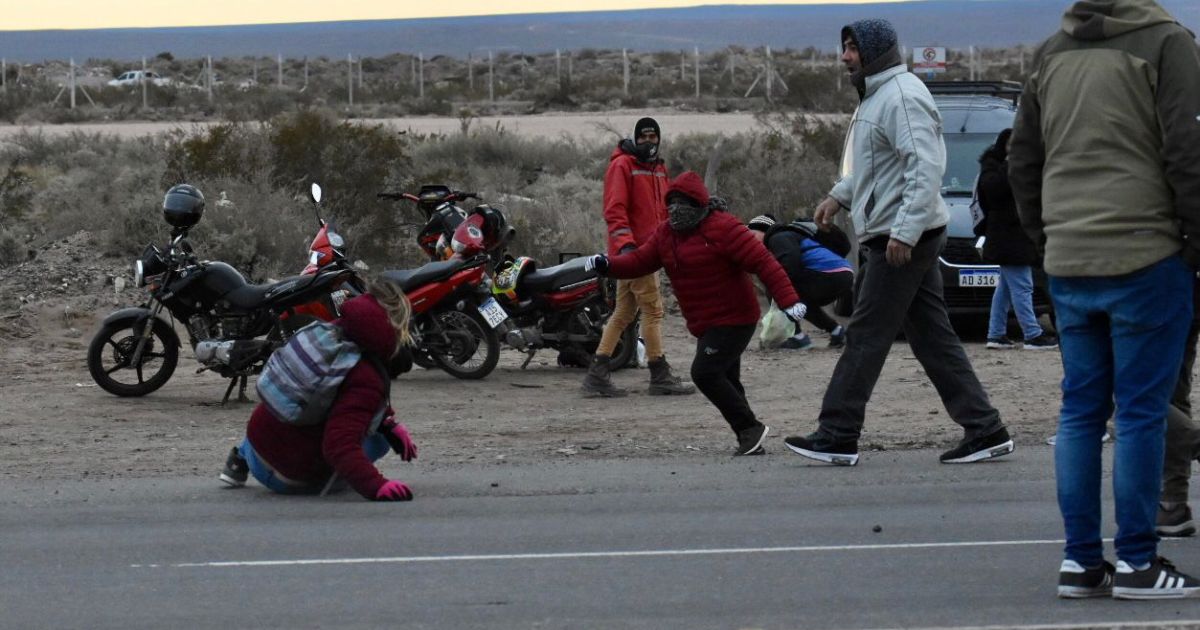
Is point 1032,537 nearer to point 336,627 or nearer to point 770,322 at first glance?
point 336,627

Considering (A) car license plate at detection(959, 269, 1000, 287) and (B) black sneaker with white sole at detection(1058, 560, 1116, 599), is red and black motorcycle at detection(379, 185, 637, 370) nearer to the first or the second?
(A) car license plate at detection(959, 269, 1000, 287)

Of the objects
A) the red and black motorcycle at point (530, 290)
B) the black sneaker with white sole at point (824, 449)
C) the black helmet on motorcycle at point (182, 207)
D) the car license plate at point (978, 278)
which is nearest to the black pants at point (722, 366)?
the black sneaker with white sole at point (824, 449)

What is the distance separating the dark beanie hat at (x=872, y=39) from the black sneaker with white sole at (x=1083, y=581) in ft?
11.2

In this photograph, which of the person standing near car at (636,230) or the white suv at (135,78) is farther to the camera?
the white suv at (135,78)

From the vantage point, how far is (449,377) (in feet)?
46.0

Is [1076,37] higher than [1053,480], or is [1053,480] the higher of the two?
[1076,37]

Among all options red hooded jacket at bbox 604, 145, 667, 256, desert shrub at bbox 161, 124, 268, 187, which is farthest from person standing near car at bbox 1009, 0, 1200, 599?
desert shrub at bbox 161, 124, 268, 187

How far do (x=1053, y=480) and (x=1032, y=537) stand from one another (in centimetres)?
147

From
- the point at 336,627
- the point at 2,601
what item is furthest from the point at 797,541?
the point at 2,601

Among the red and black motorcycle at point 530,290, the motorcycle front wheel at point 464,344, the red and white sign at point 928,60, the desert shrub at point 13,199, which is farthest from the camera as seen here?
the red and white sign at point 928,60

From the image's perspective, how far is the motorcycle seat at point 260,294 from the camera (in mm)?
12344

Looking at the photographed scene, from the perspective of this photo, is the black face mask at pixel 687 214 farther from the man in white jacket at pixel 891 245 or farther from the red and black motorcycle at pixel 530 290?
the red and black motorcycle at pixel 530 290

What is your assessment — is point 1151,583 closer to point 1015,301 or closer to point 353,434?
point 353,434

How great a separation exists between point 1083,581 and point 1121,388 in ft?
2.22
